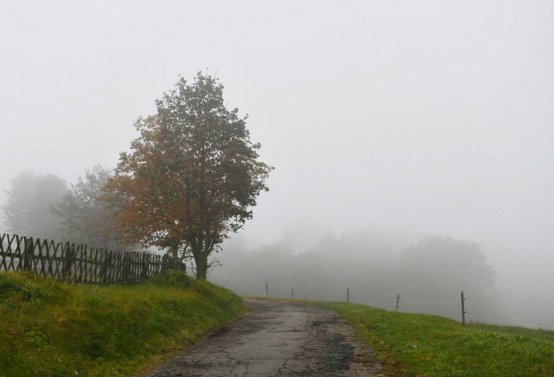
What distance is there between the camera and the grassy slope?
10336mm

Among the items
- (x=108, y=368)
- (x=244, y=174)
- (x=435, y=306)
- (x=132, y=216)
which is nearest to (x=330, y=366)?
(x=108, y=368)

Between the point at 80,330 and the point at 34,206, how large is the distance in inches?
2938

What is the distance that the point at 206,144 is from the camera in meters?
32.7

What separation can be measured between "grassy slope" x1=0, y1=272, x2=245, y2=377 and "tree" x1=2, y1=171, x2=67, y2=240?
2353 inches

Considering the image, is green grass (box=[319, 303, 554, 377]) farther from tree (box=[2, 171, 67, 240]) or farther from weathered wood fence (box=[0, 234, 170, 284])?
tree (box=[2, 171, 67, 240])

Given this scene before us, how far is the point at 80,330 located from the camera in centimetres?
1253

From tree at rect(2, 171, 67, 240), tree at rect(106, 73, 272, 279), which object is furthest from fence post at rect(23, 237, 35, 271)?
tree at rect(2, 171, 67, 240)

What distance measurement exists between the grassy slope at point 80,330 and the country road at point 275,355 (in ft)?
3.61

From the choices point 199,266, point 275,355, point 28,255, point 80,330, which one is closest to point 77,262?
point 28,255

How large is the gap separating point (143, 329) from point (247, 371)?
5.31 meters

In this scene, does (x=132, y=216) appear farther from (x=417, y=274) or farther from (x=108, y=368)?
(x=417, y=274)

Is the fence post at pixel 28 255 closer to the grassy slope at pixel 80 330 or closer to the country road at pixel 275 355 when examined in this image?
the grassy slope at pixel 80 330

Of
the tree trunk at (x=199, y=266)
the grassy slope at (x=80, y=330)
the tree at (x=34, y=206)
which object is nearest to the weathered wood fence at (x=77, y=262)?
the grassy slope at (x=80, y=330)

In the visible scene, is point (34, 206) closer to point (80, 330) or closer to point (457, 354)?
point (80, 330)
